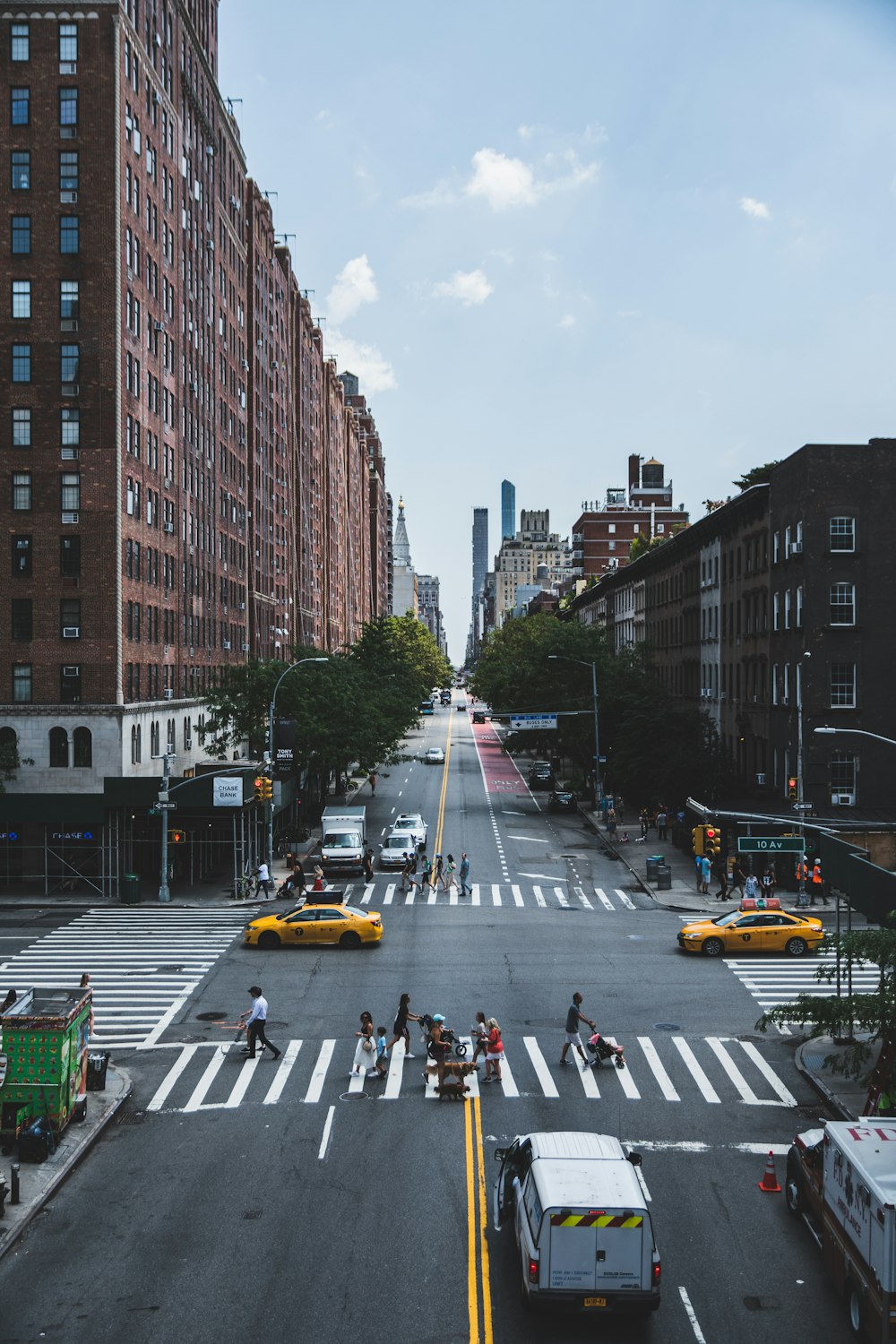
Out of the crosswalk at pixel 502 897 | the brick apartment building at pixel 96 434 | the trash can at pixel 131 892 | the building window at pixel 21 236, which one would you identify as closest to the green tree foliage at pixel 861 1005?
the crosswalk at pixel 502 897

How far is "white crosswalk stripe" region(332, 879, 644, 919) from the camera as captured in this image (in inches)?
1791

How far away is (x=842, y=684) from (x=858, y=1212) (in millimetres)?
40574

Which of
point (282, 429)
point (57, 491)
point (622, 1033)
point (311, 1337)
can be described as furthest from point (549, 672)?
point (311, 1337)

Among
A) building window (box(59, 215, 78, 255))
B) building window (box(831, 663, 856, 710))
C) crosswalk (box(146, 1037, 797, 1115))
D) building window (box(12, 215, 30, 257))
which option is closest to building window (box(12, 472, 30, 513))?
building window (box(12, 215, 30, 257))

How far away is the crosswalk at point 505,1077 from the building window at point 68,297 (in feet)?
112

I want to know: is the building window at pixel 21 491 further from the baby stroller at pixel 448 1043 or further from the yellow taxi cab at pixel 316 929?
the baby stroller at pixel 448 1043

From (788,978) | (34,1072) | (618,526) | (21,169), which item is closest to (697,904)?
(788,978)

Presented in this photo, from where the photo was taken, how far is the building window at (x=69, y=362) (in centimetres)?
4956

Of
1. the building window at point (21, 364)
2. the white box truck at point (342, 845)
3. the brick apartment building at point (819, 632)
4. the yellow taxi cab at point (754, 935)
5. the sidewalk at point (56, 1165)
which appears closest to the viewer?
the sidewalk at point (56, 1165)

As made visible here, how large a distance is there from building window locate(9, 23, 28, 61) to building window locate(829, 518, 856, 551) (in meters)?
39.4

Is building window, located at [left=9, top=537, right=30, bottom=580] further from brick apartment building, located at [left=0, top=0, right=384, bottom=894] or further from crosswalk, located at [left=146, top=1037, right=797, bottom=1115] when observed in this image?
crosswalk, located at [left=146, top=1037, right=797, bottom=1115]

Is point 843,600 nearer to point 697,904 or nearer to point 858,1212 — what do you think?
point 697,904

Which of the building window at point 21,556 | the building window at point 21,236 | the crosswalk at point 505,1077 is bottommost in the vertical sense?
the crosswalk at point 505,1077

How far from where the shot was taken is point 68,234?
49.8 metres
